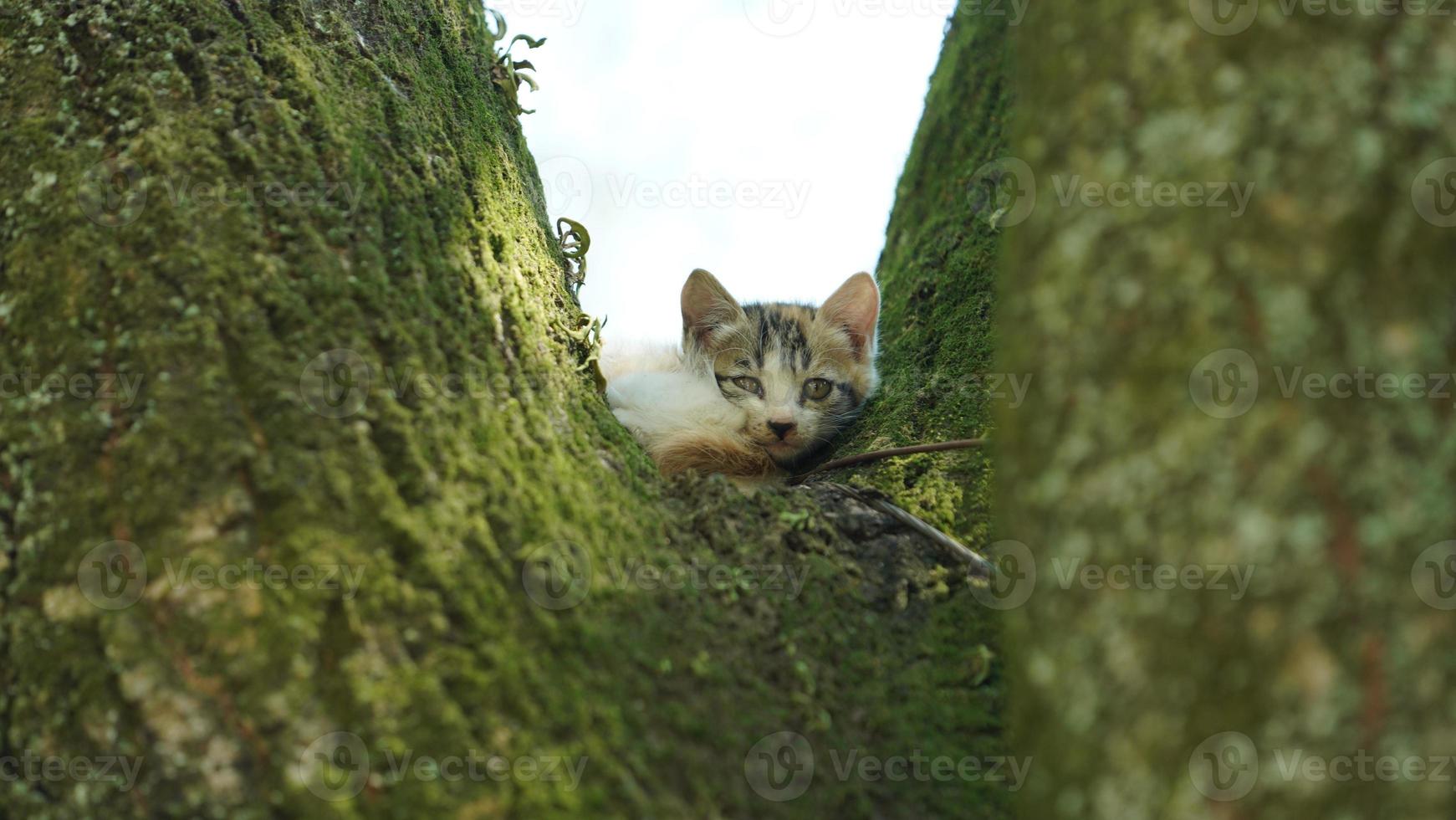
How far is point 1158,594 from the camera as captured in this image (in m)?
0.88

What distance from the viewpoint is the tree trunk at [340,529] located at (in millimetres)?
1083

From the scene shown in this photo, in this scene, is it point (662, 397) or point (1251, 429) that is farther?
point (662, 397)

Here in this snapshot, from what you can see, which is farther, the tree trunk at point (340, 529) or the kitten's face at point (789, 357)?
the kitten's face at point (789, 357)

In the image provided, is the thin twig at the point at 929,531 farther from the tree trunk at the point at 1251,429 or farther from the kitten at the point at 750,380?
the kitten at the point at 750,380

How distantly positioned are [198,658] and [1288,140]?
4.27 feet

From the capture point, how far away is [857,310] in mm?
3758

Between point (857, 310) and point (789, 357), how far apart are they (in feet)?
1.29

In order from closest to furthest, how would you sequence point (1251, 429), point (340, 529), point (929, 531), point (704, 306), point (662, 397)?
1. point (1251, 429)
2. point (340, 529)
3. point (929, 531)
4. point (662, 397)
5. point (704, 306)

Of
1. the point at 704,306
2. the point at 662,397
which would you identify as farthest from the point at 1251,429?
the point at 704,306

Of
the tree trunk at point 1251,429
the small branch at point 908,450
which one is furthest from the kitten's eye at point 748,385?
the tree trunk at point 1251,429

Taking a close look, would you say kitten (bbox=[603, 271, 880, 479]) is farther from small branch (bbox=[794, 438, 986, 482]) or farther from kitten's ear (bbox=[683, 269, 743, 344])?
small branch (bbox=[794, 438, 986, 482])

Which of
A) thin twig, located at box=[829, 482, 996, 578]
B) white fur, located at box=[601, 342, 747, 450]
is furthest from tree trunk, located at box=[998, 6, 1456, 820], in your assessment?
white fur, located at box=[601, 342, 747, 450]

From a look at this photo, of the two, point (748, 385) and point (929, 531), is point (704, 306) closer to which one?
point (748, 385)

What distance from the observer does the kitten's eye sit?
11.5 feet
